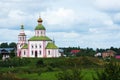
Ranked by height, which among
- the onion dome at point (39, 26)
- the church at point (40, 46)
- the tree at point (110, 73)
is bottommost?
the tree at point (110, 73)

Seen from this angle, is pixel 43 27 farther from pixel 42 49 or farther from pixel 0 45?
pixel 0 45

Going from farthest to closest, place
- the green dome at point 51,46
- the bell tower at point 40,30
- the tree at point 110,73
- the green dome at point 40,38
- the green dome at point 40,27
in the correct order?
the green dome at point 40,27 < the bell tower at point 40,30 < the green dome at point 40,38 < the green dome at point 51,46 < the tree at point 110,73

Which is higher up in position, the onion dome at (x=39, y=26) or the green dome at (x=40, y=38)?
the onion dome at (x=39, y=26)

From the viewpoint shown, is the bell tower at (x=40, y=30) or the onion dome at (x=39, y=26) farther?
the onion dome at (x=39, y=26)

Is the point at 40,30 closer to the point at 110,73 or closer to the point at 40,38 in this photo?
the point at 40,38

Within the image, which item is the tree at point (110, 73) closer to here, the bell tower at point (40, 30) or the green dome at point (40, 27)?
the bell tower at point (40, 30)

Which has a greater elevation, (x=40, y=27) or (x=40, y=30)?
(x=40, y=27)

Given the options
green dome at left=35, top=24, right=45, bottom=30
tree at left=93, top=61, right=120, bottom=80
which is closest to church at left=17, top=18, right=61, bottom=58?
green dome at left=35, top=24, right=45, bottom=30

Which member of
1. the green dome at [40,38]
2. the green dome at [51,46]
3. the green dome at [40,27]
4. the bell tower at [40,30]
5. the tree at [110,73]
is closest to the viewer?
the tree at [110,73]

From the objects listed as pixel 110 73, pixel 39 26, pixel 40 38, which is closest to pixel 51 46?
pixel 40 38

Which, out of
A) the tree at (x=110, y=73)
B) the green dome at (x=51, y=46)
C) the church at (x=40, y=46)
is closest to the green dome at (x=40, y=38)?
the church at (x=40, y=46)

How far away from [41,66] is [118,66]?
43.1 meters

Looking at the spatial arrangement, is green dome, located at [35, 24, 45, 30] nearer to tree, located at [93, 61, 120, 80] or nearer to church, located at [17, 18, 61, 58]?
church, located at [17, 18, 61, 58]

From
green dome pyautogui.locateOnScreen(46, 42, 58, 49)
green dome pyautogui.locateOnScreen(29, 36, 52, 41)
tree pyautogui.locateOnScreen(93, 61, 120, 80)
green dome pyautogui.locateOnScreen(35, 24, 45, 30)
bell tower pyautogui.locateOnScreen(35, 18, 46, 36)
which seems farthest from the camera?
green dome pyautogui.locateOnScreen(35, 24, 45, 30)
